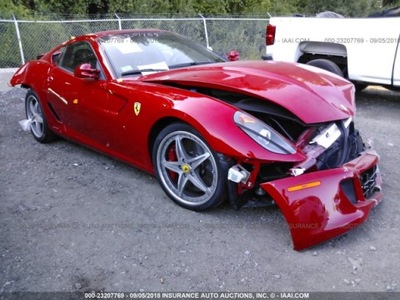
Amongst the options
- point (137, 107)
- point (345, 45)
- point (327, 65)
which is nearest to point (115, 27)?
point (327, 65)

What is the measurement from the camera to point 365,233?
10.2 ft

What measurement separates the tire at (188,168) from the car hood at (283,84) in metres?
0.47

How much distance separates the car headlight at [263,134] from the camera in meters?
3.02

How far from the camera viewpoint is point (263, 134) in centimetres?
306

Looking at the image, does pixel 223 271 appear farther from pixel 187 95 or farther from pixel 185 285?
pixel 187 95

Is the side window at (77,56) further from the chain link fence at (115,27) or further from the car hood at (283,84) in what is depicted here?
the chain link fence at (115,27)

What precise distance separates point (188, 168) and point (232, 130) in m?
0.55

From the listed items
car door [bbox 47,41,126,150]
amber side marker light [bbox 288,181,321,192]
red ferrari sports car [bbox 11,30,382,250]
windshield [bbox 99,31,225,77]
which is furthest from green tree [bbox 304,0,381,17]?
amber side marker light [bbox 288,181,321,192]

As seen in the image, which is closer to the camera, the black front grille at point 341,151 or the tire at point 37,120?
the black front grille at point 341,151

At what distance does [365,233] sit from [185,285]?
4.54 ft

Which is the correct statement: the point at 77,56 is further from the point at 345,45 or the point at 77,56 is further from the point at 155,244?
the point at 345,45

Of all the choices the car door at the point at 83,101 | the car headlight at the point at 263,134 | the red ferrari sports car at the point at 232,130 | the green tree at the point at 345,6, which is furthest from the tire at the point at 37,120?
the green tree at the point at 345,6

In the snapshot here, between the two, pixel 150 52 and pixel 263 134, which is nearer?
pixel 263 134

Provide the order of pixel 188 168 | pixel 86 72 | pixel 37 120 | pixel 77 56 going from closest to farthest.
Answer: pixel 188 168 → pixel 86 72 → pixel 77 56 → pixel 37 120
